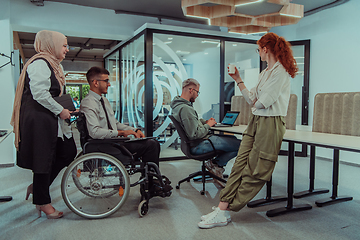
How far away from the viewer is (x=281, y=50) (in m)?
2.18

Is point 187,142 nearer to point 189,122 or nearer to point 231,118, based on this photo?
point 189,122

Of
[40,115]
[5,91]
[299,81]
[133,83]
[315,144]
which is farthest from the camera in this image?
[133,83]

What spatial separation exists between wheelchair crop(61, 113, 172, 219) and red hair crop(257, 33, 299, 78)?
55.6 inches

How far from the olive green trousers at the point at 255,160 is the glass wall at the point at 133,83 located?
3.26 meters

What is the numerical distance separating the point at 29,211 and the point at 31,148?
0.74 meters

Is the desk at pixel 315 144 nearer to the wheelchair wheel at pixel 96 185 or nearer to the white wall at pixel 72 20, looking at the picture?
the wheelchair wheel at pixel 96 185

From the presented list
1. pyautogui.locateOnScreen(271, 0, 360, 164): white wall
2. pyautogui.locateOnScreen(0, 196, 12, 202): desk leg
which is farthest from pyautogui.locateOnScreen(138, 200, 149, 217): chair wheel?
pyautogui.locateOnScreen(271, 0, 360, 164): white wall

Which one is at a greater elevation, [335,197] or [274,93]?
[274,93]

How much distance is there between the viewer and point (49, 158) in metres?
2.24

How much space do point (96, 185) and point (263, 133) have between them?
1454 mm

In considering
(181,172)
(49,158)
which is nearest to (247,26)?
(181,172)

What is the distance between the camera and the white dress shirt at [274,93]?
2.12 metres

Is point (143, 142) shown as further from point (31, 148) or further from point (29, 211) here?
point (29, 211)

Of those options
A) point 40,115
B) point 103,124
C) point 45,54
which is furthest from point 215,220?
point 45,54
